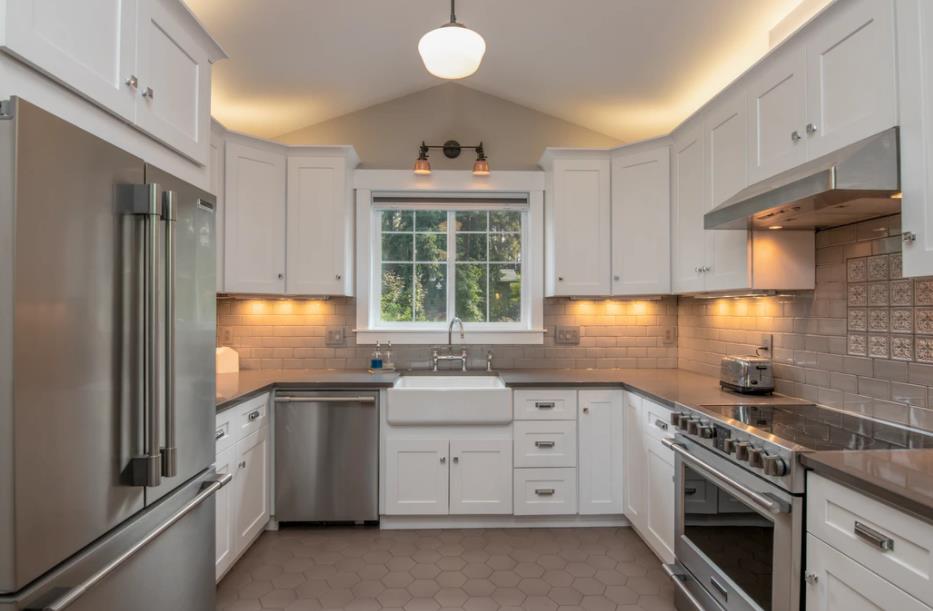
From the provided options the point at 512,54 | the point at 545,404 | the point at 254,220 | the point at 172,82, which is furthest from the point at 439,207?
the point at 172,82

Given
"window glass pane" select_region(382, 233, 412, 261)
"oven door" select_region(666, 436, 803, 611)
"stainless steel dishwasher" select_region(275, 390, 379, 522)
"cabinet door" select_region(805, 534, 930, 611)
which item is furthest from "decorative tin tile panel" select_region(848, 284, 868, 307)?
"window glass pane" select_region(382, 233, 412, 261)

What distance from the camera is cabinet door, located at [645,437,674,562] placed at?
94.2 inches

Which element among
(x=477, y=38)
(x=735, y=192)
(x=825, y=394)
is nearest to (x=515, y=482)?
(x=825, y=394)

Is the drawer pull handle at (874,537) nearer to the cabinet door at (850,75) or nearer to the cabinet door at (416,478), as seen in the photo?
the cabinet door at (850,75)

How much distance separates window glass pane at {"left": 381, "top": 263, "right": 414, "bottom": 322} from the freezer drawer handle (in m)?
2.08

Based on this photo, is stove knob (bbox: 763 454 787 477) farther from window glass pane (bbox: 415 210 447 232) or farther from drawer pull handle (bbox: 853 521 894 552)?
window glass pane (bbox: 415 210 447 232)

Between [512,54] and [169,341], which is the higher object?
[512,54]

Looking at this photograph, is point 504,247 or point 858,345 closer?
point 858,345

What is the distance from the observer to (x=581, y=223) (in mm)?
3365

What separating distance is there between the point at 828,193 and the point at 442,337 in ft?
8.24

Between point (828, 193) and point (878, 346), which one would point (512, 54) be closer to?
point (828, 193)

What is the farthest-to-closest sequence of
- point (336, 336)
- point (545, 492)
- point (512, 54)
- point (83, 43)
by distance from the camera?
point (336, 336) < point (512, 54) < point (545, 492) < point (83, 43)

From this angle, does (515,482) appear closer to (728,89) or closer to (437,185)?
(437,185)

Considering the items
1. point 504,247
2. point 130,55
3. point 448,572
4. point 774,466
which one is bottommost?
point 448,572
